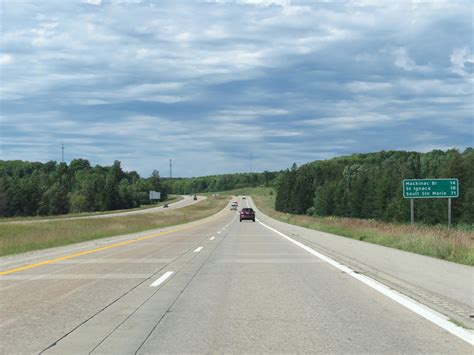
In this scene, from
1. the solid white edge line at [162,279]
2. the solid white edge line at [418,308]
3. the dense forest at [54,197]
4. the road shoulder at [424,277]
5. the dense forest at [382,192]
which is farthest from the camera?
the dense forest at [54,197]

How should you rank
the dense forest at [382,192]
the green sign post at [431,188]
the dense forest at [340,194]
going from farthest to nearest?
the dense forest at [340,194] → the dense forest at [382,192] → the green sign post at [431,188]

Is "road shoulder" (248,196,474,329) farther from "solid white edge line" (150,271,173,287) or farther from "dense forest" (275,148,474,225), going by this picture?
"dense forest" (275,148,474,225)

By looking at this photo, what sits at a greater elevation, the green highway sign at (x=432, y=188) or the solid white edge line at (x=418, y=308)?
the green highway sign at (x=432, y=188)

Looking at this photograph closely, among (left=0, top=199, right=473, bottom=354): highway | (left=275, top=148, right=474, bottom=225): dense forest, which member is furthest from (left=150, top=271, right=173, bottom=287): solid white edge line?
(left=275, top=148, right=474, bottom=225): dense forest

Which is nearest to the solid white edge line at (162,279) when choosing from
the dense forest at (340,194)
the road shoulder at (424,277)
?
the road shoulder at (424,277)

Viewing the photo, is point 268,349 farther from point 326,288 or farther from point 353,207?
point 353,207

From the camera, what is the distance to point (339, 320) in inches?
311

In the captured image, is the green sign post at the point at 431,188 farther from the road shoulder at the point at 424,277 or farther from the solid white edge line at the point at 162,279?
the solid white edge line at the point at 162,279

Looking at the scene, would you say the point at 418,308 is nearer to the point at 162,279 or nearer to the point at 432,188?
the point at 162,279

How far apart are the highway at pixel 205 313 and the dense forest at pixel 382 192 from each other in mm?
79234

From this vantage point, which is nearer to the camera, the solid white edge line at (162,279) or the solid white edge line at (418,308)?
the solid white edge line at (418,308)

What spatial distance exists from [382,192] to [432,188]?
298ft

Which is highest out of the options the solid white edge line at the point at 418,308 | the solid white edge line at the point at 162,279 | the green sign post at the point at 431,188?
the green sign post at the point at 431,188

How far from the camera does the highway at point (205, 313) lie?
654cm
